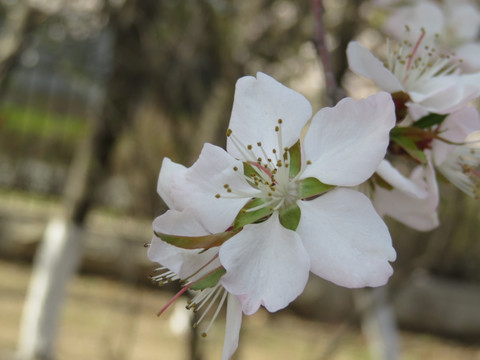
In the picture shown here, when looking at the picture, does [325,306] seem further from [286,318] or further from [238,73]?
[238,73]

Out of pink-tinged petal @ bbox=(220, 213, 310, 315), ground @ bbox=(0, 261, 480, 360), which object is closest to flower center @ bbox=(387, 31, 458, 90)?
pink-tinged petal @ bbox=(220, 213, 310, 315)

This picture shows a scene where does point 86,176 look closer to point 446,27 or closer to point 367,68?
point 446,27

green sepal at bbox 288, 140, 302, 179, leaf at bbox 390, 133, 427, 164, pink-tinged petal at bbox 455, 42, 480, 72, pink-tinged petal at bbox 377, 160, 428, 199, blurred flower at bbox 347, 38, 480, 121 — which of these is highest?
pink-tinged petal at bbox 455, 42, 480, 72

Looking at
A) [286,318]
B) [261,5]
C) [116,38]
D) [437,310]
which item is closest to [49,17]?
[116,38]

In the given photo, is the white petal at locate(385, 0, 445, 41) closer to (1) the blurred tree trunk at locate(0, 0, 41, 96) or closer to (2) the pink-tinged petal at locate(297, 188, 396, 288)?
(2) the pink-tinged petal at locate(297, 188, 396, 288)

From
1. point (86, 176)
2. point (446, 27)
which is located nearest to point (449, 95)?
point (446, 27)

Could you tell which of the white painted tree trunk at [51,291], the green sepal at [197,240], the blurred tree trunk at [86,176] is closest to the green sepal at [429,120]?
the green sepal at [197,240]
